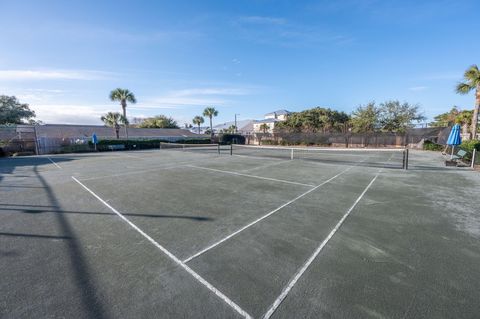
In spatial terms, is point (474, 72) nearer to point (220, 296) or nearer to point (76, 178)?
point (220, 296)

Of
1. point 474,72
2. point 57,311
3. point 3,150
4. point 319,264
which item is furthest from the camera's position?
point 3,150

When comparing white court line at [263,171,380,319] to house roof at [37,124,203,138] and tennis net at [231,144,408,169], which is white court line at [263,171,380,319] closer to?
tennis net at [231,144,408,169]

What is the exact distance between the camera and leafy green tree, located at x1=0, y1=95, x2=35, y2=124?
34.8 meters

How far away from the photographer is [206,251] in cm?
366

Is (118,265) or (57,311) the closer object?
(57,311)

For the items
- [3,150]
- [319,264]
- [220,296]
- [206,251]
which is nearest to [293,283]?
[319,264]

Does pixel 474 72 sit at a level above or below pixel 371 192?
above

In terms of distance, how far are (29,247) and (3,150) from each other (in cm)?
2939

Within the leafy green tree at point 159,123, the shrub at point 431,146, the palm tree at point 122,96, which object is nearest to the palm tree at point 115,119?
the palm tree at point 122,96

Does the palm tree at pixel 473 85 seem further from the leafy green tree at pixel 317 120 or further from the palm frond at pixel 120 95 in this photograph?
the palm frond at pixel 120 95

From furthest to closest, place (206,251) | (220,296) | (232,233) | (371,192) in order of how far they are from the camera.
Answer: (371,192), (232,233), (206,251), (220,296)

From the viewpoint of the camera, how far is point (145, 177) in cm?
1029

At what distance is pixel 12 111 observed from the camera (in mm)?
35406

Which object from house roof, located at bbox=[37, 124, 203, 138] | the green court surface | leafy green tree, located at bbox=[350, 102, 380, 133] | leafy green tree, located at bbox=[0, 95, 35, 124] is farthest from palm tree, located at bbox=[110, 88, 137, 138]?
leafy green tree, located at bbox=[350, 102, 380, 133]
